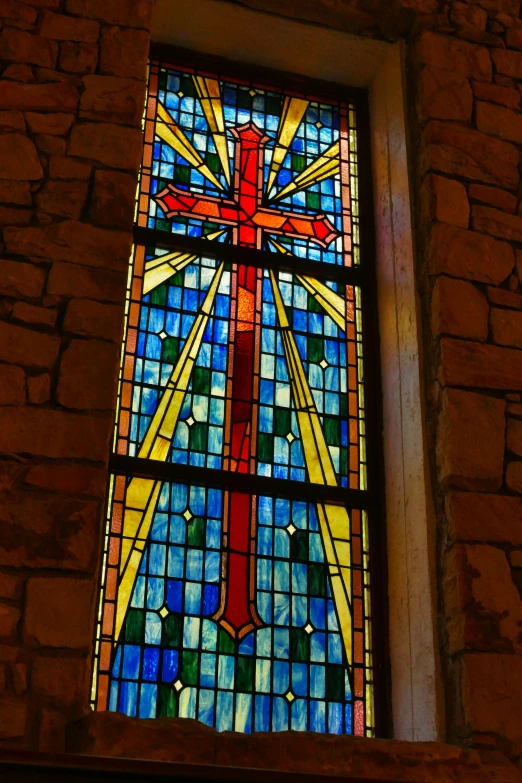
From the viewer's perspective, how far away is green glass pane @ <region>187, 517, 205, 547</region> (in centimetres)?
386

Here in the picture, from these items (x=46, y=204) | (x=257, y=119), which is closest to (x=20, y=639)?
(x=46, y=204)

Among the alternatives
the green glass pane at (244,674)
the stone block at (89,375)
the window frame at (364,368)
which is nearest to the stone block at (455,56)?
the window frame at (364,368)

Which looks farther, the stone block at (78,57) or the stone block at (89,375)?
the stone block at (78,57)

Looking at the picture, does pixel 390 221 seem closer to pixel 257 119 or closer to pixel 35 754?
pixel 257 119

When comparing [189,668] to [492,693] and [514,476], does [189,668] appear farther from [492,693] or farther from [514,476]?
[514,476]

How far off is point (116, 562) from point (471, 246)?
5.86ft

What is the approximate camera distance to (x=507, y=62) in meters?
4.79

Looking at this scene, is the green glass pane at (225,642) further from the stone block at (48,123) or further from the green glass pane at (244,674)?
the stone block at (48,123)

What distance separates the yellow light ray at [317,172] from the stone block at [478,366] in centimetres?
107

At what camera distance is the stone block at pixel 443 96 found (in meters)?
4.56

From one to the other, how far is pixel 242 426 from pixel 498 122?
5.56ft

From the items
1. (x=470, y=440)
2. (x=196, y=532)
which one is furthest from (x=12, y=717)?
(x=470, y=440)

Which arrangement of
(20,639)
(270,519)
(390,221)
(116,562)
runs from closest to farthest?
(20,639) → (116,562) → (270,519) → (390,221)

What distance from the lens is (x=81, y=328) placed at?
3.75 m
